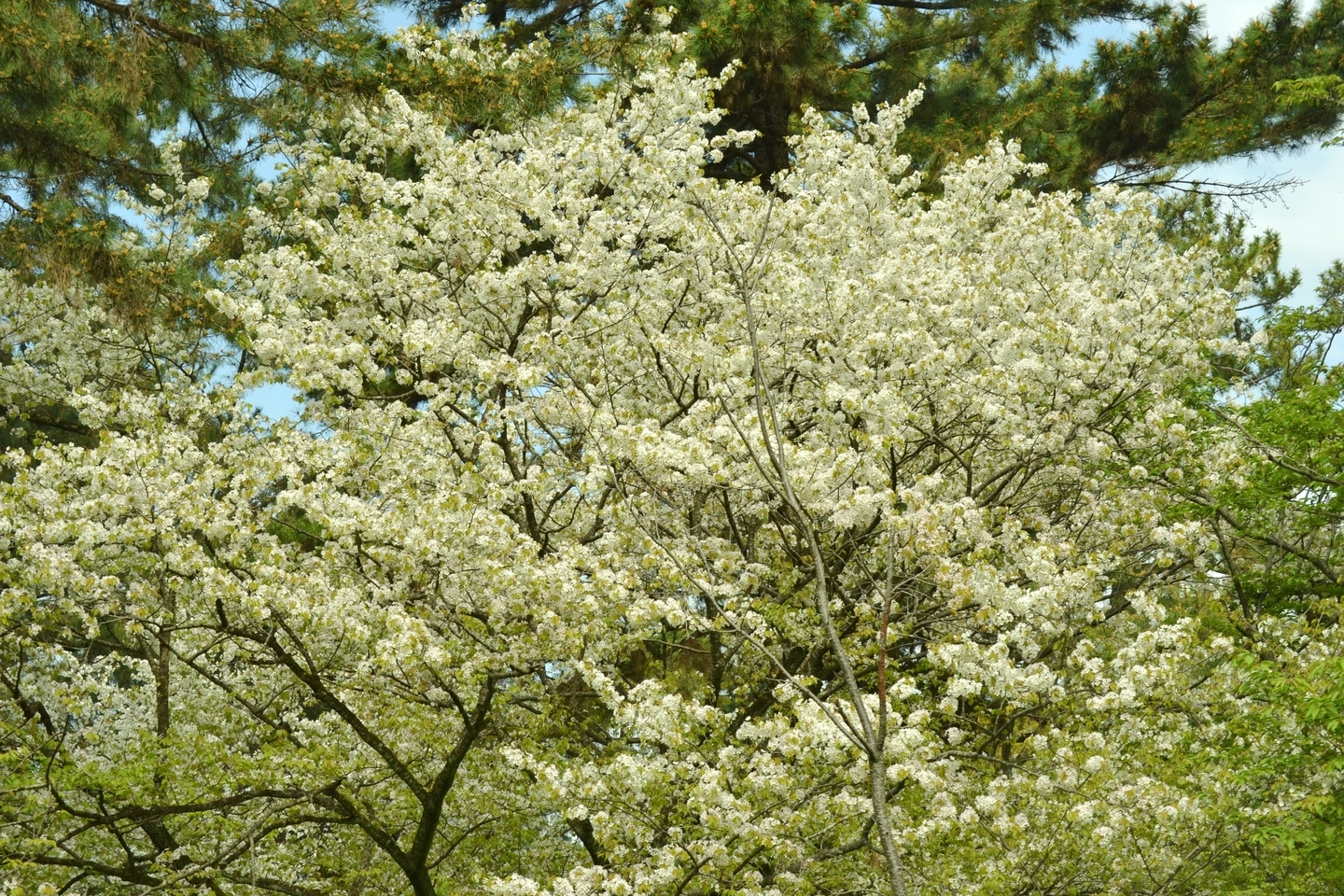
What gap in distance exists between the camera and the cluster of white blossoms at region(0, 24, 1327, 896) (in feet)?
21.8

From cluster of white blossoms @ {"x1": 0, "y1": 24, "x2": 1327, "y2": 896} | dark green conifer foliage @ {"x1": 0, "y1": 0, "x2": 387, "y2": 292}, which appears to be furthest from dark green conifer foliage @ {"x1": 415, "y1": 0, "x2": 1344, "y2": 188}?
dark green conifer foliage @ {"x1": 0, "y1": 0, "x2": 387, "y2": 292}

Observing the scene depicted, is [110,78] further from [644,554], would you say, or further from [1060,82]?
[1060,82]

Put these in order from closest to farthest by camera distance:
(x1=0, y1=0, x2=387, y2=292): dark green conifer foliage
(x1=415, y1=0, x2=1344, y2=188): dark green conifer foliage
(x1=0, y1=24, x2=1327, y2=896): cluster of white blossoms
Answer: (x1=0, y1=24, x2=1327, y2=896): cluster of white blossoms → (x1=0, y1=0, x2=387, y2=292): dark green conifer foliage → (x1=415, y1=0, x2=1344, y2=188): dark green conifer foliage

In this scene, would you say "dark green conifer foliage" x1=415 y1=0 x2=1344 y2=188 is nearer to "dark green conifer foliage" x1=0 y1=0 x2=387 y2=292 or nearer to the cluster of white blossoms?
the cluster of white blossoms

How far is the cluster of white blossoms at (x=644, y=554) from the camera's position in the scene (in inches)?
262

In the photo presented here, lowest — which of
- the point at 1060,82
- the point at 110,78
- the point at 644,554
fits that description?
the point at 644,554

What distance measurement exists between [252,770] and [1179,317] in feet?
23.3

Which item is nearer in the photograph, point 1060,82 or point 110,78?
point 110,78

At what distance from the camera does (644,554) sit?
7859 millimetres

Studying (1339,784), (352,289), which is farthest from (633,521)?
(1339,784)

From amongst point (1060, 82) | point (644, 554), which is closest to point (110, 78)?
point (644, 554)

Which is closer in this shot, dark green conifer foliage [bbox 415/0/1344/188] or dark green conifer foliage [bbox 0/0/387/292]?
dark green conifer foliage [bbox 0/0/387/292]

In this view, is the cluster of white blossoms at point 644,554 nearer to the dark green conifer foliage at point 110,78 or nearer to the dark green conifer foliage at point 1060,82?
the dark green conifer foliage at point 110,78

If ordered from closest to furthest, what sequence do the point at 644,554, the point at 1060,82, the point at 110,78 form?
the point at 644,554 → the point at 110,78 → the point at 1060,82
